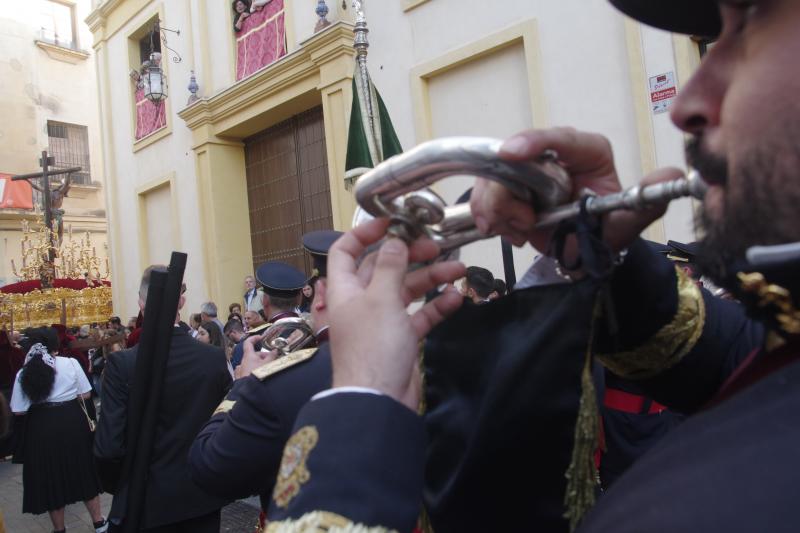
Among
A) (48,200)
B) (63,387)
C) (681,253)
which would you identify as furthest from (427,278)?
(48,200)

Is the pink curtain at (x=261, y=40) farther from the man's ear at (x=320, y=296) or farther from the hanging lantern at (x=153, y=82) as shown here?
the man's ear at (x=320, y=296)

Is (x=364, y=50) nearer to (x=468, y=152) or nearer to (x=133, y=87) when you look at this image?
(x=468, y=152)

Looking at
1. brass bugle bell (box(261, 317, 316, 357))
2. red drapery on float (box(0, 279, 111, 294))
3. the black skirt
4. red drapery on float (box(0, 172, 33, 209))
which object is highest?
red drapery on float (box(0, 172, 33, 209))

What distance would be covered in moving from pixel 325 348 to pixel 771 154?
1.62m

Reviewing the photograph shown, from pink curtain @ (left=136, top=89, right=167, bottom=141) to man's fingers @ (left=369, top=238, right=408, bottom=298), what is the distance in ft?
37.5

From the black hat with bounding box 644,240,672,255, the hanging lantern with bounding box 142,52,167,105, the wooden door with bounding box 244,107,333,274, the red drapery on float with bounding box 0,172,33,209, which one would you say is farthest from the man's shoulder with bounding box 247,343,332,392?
the red drapery on float with bounding box 0,172,33,209

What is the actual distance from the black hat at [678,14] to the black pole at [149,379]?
2204mm

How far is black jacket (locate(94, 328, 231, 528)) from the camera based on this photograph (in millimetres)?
3254

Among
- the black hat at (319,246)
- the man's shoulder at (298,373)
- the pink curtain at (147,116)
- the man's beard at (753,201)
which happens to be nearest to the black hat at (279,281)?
the black hat at (319,246)

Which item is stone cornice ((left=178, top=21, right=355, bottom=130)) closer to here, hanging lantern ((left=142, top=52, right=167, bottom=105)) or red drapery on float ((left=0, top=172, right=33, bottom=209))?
hanging lantern ((left=142, top=52, right=167, bottom=105))

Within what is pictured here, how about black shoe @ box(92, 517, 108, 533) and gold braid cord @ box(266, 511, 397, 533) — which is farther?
black shoe @ box(92, 517, 108, 533)

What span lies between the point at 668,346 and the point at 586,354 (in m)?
0.31

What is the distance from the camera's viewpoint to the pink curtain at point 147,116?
11469mm

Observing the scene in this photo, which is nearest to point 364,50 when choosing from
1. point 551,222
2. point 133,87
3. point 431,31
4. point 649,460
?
point 431,31
